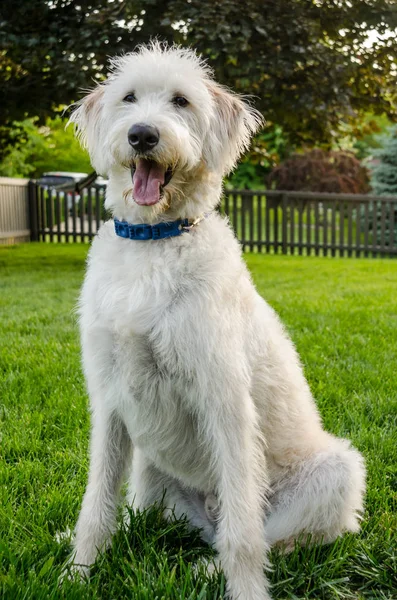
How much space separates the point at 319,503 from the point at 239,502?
371mm

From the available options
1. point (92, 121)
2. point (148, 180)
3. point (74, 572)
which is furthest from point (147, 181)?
point (74, 572)

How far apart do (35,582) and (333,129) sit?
11106 mm

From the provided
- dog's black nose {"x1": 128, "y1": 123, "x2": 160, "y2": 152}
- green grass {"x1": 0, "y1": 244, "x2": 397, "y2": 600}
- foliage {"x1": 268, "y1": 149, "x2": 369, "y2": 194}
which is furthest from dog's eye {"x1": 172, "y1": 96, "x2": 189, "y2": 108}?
foliage {"x1": 268, "y1": 149, "x2": 369, "y2": 194}

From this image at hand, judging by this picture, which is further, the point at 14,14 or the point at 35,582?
the point at 14,14

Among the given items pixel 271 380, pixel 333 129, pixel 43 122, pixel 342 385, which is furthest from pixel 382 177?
pixel 271 380

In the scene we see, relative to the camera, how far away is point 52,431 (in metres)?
3.55

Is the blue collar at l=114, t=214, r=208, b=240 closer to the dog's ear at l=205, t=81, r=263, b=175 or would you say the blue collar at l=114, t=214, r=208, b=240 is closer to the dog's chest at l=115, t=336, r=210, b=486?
the dog's ear at l=205, t=81, r=263, b=175

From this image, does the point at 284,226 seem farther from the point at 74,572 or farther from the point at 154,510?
the point at 74,572

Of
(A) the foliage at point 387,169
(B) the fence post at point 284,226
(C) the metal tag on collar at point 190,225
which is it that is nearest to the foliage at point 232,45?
(B) the fence post at point 284,226

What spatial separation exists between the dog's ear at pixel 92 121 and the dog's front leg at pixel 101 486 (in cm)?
104

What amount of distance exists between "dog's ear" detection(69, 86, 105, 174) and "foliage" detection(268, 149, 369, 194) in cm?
2317

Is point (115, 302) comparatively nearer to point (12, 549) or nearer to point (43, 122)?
point (12, 549)

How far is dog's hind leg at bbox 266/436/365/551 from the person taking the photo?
96.7 inches

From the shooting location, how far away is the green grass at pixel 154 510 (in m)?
2.26
